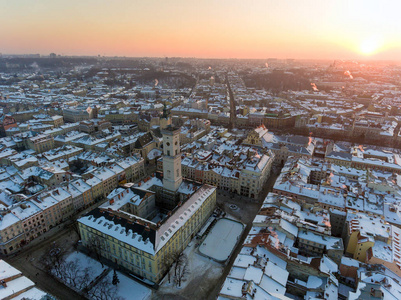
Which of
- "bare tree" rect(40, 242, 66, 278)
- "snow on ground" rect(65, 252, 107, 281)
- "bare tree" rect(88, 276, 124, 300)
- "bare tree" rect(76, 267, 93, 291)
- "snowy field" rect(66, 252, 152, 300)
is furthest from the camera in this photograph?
"snow on ground" rect(65, 252, 107, 281)

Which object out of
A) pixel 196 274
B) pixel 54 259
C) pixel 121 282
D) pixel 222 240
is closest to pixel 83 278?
pixel 121 282

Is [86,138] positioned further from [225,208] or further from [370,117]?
[370,117]

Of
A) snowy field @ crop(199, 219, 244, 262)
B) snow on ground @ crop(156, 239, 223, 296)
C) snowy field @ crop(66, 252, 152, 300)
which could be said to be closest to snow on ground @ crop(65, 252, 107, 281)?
snowy field @ crop(66, 252, 152, 300)

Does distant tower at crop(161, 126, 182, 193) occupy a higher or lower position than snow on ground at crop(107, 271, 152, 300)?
higher

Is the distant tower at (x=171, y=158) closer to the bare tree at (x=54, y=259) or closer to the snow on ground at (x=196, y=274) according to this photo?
the snow on ground at (x=196, y=274)

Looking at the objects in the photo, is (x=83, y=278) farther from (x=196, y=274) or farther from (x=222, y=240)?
(x=222, y=240)

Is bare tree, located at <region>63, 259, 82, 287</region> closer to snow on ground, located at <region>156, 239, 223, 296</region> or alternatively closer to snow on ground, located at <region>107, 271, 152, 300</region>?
snow on ground, located at <region>107, 271, 152, 300</region>
